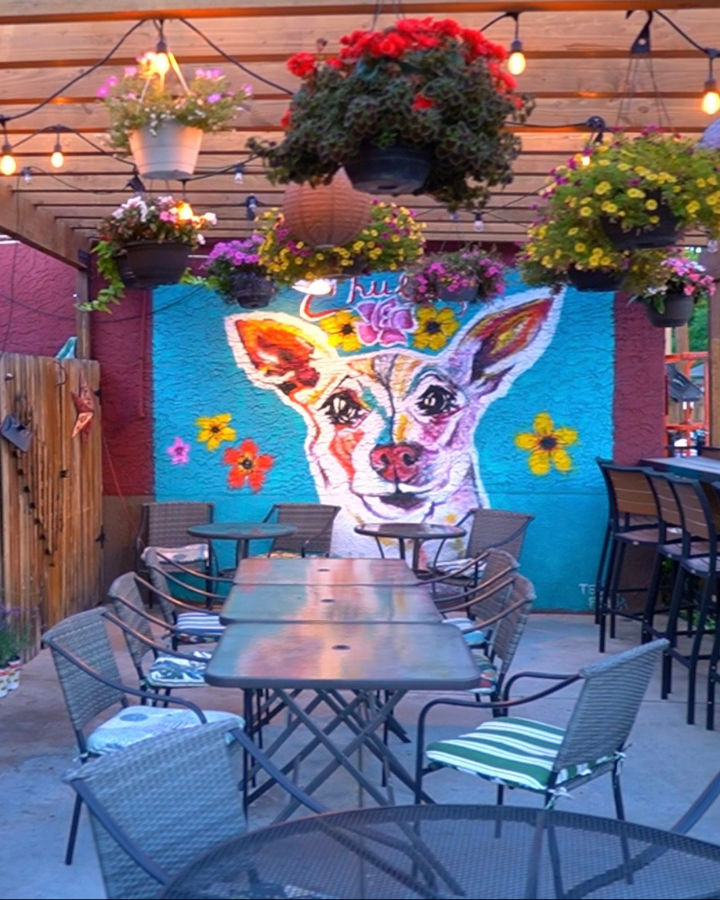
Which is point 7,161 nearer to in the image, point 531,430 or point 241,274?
point 241,274

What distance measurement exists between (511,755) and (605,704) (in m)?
0.41

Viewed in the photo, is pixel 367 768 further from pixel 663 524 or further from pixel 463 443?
pixel 463 443

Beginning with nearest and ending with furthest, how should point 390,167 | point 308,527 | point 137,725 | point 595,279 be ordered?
point 390,167, point 137,725, point 595,279, point 308,527

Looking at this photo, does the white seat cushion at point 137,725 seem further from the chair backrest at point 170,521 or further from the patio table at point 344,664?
the chair backrest at point 170,521

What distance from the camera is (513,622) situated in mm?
4324

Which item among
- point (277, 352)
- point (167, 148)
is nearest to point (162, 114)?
point (167, 148)

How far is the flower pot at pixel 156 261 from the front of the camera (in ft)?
19.0

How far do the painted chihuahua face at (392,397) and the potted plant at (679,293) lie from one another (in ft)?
4.71

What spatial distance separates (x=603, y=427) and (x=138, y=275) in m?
3.87

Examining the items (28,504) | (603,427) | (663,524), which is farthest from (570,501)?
(28,504)

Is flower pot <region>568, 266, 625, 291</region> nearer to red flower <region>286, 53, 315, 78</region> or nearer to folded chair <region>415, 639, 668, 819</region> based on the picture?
folded chair <region>415, 639, 668, 819</region>

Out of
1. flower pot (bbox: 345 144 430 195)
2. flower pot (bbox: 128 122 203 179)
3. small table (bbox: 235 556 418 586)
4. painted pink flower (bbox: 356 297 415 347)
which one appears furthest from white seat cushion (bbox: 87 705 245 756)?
painted pink flower (bbox: 356 297 415 347)

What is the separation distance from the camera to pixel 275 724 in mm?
5520

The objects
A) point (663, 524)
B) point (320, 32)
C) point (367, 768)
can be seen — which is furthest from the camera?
point (663, 524)
